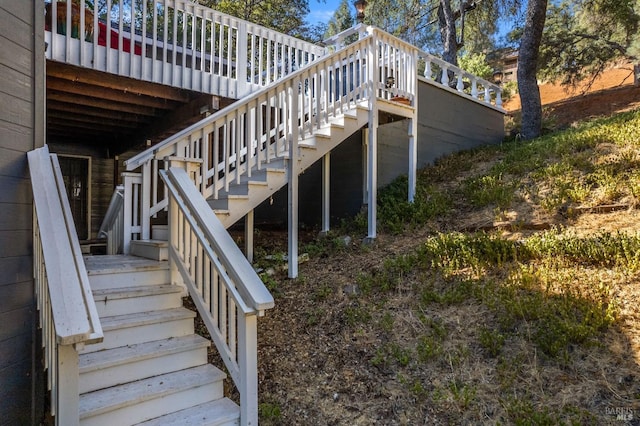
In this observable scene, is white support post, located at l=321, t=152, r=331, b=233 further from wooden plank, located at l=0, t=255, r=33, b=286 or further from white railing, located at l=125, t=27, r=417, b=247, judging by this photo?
wooden plank, located at l=0, t=255, r=33, b=286

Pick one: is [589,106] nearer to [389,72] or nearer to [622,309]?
[389,72]

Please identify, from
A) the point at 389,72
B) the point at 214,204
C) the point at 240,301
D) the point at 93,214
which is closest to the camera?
the point at 240,301

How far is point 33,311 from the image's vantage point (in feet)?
8.37

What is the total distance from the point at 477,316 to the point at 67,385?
282cm

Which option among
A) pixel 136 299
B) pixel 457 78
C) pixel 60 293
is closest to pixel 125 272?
pixel 136 299

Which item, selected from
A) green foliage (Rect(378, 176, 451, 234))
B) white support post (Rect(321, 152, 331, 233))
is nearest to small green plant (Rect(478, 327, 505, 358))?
green foliage (Rect(378, 176, 451, 234))

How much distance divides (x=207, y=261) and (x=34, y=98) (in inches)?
59.1

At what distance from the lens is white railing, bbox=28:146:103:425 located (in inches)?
66.7

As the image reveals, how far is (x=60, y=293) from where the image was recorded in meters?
1.80

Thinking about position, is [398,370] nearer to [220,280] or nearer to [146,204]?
[220,280]

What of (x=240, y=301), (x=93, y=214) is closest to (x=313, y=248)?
(x=240, y=301)

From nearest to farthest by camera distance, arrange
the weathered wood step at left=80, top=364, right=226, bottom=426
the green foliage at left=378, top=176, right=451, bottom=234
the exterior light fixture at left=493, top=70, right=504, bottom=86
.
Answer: the weathered wood step at left=80, top=364, right=226, bottom=426 → the green foliage at left=378, top=176, right=451, bottom=234 → the exterior light fixture at left=493, top=70, right=504, bottom=86

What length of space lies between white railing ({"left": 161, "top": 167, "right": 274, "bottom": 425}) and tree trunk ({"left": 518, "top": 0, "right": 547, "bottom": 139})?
8.24 metres

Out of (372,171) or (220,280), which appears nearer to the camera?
(220,280)
